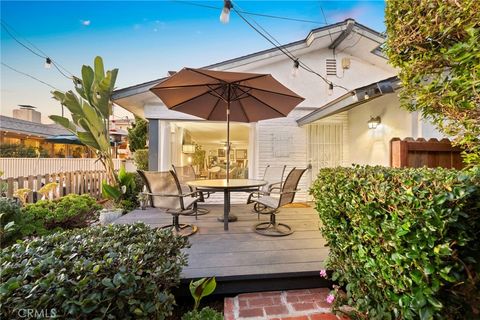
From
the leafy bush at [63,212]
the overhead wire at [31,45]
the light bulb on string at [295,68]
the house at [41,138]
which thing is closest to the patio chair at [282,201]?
the leafy bush at [63,212]

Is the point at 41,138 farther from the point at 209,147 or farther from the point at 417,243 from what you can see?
the point at 417,243

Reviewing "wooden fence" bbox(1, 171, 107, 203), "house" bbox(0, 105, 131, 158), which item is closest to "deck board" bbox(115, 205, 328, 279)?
"wooden fence" bbox(1, 171, 107, 203)

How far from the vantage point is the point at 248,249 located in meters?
2.93

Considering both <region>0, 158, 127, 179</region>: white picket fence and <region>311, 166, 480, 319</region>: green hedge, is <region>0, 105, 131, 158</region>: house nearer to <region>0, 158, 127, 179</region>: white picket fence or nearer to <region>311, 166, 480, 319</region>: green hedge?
<region>0, 158, 127, 179</region>: white picket fence

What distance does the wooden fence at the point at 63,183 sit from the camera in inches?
182

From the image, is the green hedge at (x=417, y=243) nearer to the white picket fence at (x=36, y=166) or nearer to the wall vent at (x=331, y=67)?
the wall vent at (x=331, y=67)

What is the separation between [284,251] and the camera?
2.85m

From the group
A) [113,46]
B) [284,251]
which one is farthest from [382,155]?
[113,46]

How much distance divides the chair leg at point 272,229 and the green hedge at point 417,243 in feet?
5.87

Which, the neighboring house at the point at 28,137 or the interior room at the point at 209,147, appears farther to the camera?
the neighboring house at the point at 28,137

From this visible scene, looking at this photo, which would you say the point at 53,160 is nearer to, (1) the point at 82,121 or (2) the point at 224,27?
(1) the point at 82,121

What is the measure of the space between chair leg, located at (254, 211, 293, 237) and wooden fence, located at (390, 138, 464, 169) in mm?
1989

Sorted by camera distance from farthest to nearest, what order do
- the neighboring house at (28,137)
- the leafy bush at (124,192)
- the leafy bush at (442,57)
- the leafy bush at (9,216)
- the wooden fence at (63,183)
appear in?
1. the neighboring house at (28,137)
2. the leafy bush at (124,192)
3. the wooden fence at (63,183)
4. the leafy bush at (9,216)
5. the leafy bush at (442,57)

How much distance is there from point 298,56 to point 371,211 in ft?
19.9
